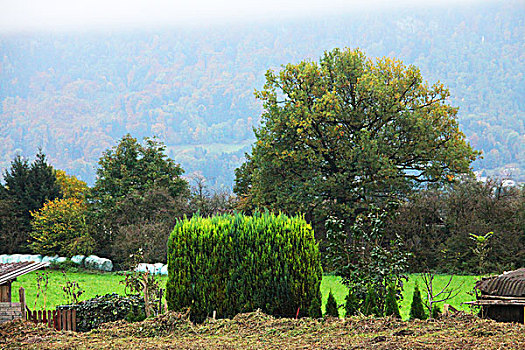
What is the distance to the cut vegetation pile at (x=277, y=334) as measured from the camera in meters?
5.66

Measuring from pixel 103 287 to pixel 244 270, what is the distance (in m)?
8.91

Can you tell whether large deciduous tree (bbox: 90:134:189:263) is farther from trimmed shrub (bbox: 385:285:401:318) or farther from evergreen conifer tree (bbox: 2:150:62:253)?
trimmed shrub (bbox: 385:285:401:318)

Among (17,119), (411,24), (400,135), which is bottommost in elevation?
(400,135)

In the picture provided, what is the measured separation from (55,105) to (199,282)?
301ft

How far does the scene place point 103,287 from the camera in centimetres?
1598

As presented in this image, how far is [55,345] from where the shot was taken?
21.8 ft

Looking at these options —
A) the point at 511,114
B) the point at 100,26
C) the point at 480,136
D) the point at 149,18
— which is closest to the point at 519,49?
the point at 511,114

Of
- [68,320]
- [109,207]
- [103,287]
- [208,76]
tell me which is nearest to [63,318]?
[68,320]

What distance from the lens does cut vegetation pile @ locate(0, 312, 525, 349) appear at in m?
5.66

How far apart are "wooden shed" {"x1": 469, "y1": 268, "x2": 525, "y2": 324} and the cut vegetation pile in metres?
0.33

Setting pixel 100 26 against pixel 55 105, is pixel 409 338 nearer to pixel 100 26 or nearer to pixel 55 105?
pixel 55 105

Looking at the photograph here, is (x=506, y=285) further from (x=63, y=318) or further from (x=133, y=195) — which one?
(x=133, y=195)

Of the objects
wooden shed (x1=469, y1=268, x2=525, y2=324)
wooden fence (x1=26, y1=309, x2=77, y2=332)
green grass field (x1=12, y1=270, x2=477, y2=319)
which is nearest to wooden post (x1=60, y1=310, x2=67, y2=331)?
wooden fence (x1=26, y1=309, x2=77, y2=332)

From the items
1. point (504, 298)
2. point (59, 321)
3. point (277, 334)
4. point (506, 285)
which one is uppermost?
point (506, 285)
